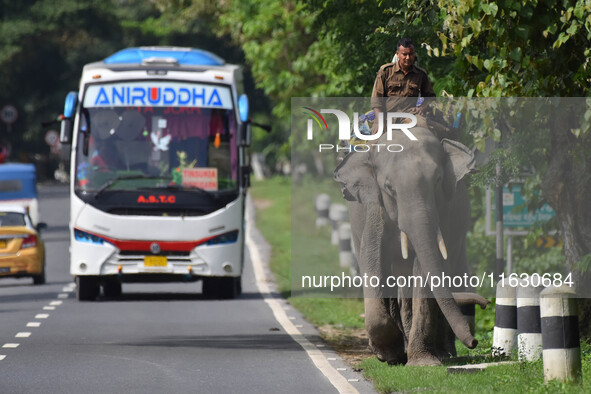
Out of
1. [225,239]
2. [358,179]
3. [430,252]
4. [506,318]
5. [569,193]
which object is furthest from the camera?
[225,239]

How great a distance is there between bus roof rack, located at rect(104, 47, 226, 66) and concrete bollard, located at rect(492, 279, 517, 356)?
11.3 metres

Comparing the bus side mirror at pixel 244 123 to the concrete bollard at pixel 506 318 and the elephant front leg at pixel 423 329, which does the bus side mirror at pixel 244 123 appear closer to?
the concrete bollard at pixel 506 318

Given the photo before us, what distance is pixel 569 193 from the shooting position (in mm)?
14406

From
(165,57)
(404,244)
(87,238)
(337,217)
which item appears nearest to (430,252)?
(404,244)

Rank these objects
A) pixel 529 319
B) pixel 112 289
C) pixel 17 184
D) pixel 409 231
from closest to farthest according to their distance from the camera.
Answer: pixel 409 231 → pixel 529 319 → pixel 112 289 → pixel 17 184

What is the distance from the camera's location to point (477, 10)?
37.6ft

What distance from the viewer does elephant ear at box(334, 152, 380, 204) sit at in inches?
509

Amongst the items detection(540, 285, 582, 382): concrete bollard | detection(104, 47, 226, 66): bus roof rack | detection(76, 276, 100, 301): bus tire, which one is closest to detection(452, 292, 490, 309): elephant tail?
detection(540, 285, 582, 382): concrete bollard

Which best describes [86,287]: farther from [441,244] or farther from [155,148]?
[441,244]

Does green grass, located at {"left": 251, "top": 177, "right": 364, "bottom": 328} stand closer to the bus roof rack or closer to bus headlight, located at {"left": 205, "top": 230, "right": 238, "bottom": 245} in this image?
bus headlight, located at {"left": 205, "top": 230, "right": 238, "bottom": 245}

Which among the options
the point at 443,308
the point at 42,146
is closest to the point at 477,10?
the point at 443,308

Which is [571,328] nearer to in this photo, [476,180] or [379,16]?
[476,180]

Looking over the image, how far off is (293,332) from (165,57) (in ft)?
27.2

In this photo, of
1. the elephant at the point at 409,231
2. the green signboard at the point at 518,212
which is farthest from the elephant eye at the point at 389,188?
the green signboard at the point at 518,212
